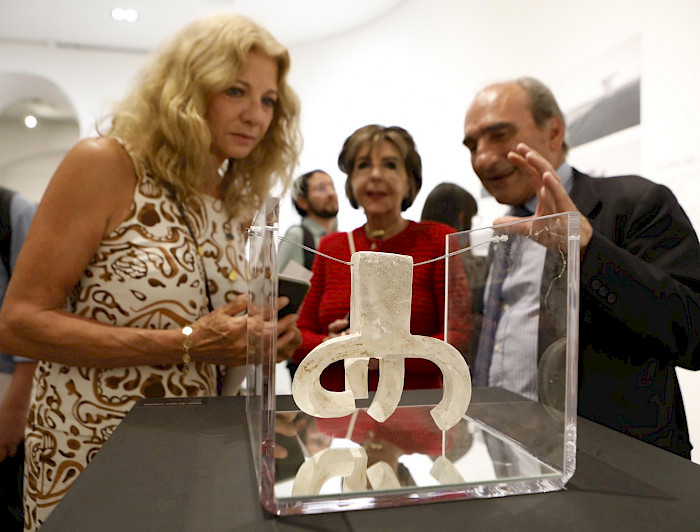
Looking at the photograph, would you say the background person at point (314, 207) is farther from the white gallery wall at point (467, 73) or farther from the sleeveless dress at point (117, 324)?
the sleeveless dress at point (117, 324)

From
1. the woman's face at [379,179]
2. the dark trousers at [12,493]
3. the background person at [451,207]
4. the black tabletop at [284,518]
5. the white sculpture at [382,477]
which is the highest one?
the background person at [451,207]

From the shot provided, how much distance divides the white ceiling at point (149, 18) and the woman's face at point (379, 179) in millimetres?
2396

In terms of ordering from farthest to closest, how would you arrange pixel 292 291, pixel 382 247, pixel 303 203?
pixel 303 203 → pixel 382 247 → pixel 292 291

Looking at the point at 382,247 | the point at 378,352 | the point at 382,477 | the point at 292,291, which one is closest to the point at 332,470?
the point at 382,477

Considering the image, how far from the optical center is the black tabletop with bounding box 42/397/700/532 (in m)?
0.65

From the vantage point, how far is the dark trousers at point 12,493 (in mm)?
1661

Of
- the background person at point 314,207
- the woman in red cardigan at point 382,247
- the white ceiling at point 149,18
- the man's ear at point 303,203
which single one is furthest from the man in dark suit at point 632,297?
the white ceiling at point 149,18

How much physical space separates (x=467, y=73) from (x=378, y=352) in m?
2.20

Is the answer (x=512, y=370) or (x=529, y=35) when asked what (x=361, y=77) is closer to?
(x=529, y=35)

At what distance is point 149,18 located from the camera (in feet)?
13.3

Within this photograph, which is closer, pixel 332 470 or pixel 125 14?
pixel 332 470

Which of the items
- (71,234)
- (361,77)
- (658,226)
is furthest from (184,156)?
(361,77)

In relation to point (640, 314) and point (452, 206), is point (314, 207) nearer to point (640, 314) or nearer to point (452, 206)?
→ point (452, 206)

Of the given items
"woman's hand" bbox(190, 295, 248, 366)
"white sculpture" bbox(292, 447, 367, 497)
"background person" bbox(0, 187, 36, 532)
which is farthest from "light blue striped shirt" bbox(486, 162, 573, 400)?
"background person" bbox(0, 187, 36, 532)
